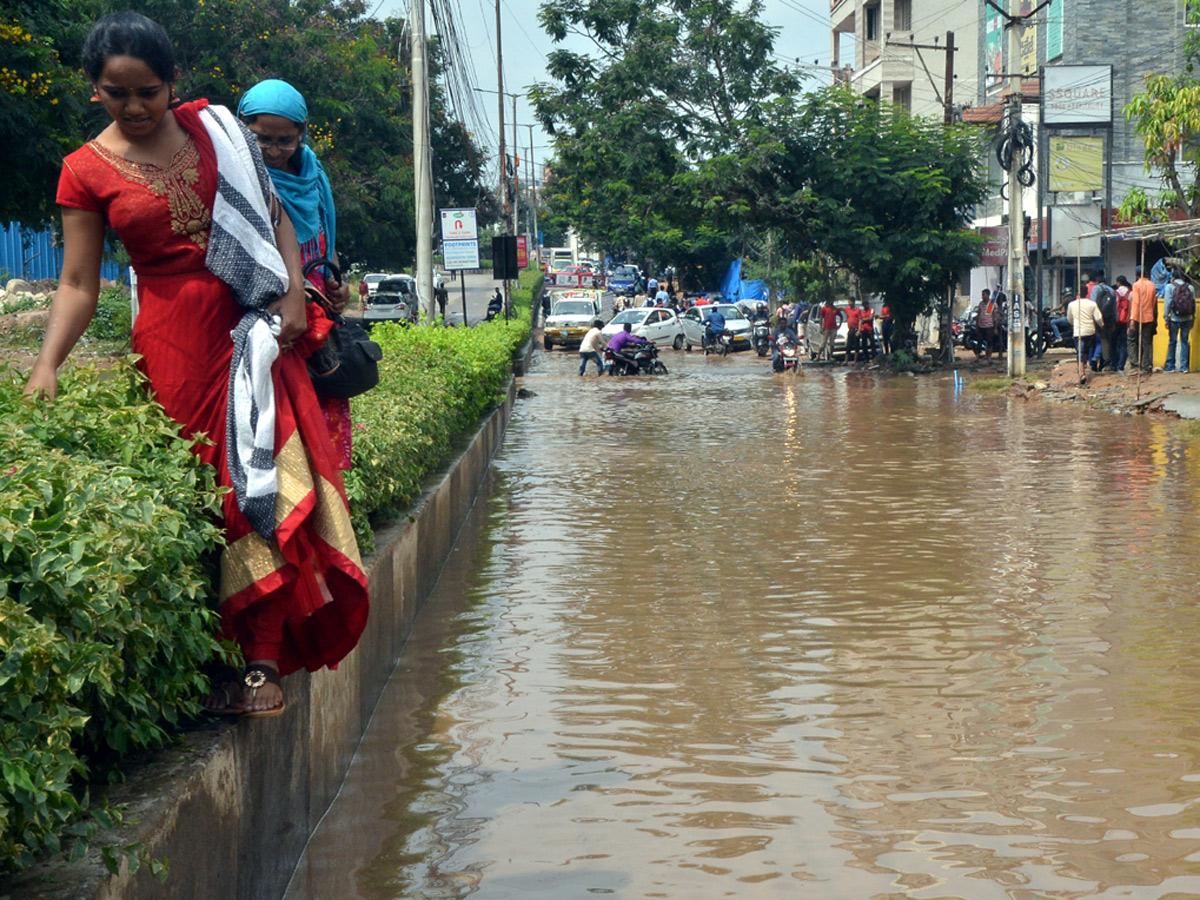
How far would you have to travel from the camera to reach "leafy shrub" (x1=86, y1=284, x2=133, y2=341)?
27.9 meters

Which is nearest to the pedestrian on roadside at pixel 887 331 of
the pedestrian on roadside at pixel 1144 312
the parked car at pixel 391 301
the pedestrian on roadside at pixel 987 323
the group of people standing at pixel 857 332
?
the group of people standing at pixel 857 332

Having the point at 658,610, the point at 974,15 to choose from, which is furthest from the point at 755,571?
the point at 974,15

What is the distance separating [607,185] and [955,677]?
28.8 metres

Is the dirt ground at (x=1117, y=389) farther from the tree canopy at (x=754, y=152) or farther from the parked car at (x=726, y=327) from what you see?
the parked car at (x=726, y=327)

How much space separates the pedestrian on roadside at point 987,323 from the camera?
31.9 meters

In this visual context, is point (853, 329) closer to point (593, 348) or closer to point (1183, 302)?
point (593, 348)

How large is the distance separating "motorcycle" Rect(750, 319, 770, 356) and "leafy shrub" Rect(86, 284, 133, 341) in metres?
16.6

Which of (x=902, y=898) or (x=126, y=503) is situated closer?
(x=126, y=503)

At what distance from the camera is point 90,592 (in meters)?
2.64

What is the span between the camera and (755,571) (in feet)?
27.5

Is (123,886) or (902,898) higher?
(123,886)

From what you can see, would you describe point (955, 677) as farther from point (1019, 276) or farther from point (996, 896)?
point (1019, 276)

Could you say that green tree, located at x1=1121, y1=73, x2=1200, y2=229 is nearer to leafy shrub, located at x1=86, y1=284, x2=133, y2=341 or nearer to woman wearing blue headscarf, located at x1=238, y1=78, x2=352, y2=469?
leafy shrub, located at x1=86, y1=284, x2=133, y2=341

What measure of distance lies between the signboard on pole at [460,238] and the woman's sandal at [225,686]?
1946 centimetres
